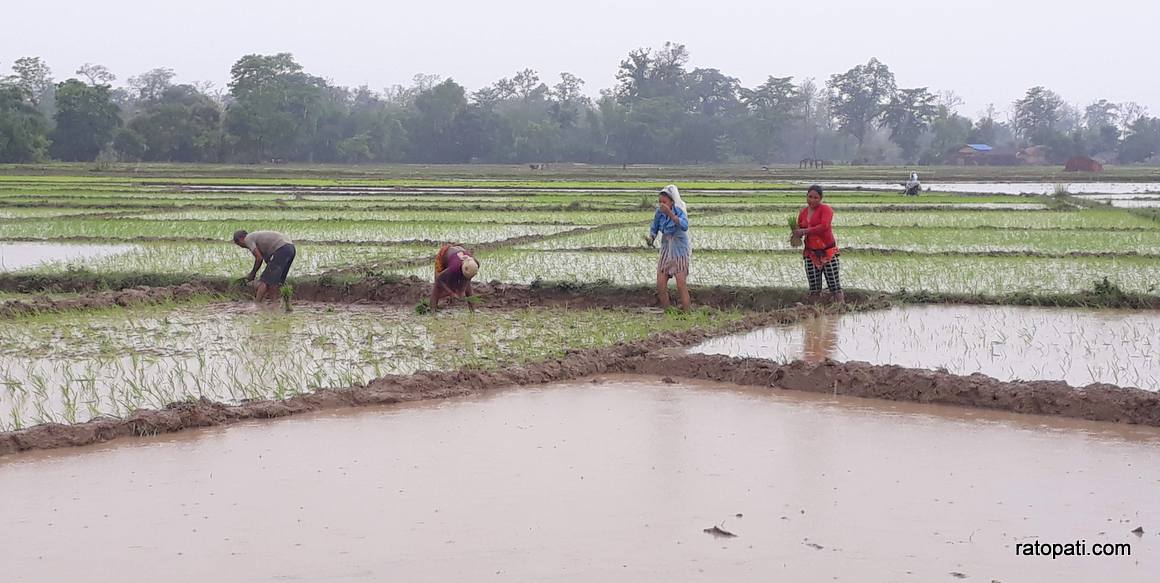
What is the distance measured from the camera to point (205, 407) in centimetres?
547

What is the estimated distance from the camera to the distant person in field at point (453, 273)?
859 centimetres

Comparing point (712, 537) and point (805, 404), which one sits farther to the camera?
point (805, 404)

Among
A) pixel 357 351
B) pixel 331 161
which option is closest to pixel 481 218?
pixel 357 351

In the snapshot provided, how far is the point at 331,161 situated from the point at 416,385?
168 feet

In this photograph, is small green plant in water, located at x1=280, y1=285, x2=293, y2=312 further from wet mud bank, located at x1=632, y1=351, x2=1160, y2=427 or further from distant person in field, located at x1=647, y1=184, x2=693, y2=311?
wet mud bank, located at x1=632, y1=351, x2=1160, y2=427

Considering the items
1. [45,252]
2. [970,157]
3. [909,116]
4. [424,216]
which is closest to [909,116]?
[909,116]

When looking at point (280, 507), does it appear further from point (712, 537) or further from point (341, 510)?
point (712, 537)

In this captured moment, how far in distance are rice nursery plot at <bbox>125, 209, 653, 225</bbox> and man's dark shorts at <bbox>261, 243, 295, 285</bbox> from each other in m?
7.42

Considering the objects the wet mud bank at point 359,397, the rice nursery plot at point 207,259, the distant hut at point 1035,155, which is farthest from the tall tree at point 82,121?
the wet mud bank at point 359,397

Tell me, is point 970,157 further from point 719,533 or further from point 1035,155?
point 719,533

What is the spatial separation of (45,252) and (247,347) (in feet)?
22.5

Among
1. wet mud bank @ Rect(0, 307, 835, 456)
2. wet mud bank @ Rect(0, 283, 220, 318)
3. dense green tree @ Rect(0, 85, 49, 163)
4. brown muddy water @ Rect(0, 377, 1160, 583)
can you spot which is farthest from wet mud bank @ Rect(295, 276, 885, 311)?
dense green tree @ Rect(0, 85, 49, 163)

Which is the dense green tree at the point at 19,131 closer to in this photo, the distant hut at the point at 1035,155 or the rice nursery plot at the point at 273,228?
the rice nursery plot at the point at 273,228

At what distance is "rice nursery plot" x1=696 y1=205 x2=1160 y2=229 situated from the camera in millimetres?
16344
